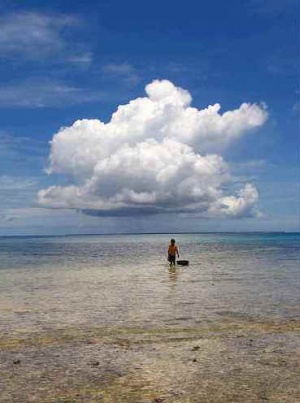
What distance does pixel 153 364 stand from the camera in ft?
42.7

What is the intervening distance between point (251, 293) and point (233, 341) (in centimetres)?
1483

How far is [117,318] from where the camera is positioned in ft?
67.5

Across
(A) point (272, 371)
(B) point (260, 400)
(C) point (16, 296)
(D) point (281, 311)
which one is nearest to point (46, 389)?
(B) point (260, 400)

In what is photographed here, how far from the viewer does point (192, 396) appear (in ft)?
34.2

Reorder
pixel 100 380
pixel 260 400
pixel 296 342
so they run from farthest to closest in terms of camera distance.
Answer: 1. pixel 296 342
2. pixel 100 380
3. pixel 260 400

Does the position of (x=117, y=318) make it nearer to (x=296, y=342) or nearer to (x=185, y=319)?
(x=185, y=319)

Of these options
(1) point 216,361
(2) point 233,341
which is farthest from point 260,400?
(2) point 233,341

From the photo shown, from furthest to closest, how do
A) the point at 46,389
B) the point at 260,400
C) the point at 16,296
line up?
the point at 16,296 → the point at 46,389 → the point at 260,400

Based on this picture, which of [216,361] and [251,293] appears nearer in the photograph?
[216,361]

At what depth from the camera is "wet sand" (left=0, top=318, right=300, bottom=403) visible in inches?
417

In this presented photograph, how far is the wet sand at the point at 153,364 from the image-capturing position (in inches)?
417

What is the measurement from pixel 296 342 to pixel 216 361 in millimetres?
3696

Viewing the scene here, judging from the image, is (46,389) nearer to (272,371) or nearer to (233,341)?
(272,371)

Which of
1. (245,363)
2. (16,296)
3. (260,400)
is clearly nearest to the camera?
(260,400)
